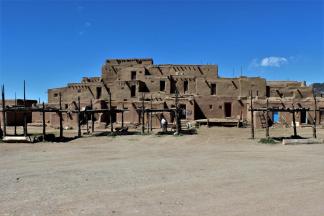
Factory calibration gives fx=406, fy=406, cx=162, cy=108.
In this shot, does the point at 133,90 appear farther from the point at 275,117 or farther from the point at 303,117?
the point at 303,117

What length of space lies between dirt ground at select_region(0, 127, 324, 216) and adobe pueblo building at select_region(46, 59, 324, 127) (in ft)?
56.1

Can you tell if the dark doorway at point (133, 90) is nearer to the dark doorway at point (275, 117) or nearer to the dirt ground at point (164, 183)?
the dark doorway at point (275, 117)

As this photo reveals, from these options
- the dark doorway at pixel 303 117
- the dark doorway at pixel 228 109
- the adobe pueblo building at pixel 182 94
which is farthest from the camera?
the dark doorway at pixel 228 109

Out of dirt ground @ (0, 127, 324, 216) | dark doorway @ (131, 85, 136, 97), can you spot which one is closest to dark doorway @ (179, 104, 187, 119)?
dark doorway @ (131, 85, 136, 97)

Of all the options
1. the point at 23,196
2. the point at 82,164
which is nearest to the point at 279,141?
the point at 82,164

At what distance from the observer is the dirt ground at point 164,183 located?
25.4 ft

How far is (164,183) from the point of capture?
10.3 meters

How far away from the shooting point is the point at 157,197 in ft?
28.4

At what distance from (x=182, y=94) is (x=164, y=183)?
3246cm

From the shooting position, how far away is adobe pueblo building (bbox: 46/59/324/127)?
35.7m

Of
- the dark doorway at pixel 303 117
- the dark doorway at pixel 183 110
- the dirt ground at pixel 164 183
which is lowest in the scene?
the dirt ground at pixel 164 183

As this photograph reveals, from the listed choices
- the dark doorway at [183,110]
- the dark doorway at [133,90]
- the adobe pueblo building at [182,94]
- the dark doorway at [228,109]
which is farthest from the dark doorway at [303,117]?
the dark doorway at [133,90]

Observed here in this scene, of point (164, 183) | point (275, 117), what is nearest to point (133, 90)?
point (275, 117)

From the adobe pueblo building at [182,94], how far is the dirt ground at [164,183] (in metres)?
17.1
